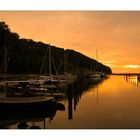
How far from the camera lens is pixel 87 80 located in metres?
24.5

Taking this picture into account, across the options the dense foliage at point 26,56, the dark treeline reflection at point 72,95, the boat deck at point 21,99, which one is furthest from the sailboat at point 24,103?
the dense foliage at point 26,56

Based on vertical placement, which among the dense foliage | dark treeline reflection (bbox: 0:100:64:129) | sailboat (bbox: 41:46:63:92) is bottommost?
dark treeline reflection (bbox: 0:100:64:129)

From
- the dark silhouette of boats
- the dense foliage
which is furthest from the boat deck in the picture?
the dense foliage

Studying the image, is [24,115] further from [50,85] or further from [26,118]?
[50,85]

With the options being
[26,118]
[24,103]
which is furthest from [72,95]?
[26,118]

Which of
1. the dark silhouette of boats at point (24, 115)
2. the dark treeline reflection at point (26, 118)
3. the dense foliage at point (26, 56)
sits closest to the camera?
the dark treeline reflection at point (26, 118)

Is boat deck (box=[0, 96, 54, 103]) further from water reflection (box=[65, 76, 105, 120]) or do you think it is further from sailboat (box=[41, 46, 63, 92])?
sailboat (box=[41, 46, 63, 92])

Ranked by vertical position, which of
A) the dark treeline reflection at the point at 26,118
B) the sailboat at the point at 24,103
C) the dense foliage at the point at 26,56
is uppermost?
the dense foliage at the point at 26,56

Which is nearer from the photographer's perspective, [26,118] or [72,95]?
[26,118]

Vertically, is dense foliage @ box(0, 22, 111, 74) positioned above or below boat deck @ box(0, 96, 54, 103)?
above

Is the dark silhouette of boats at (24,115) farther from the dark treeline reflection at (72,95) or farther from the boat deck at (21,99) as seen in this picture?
the dark treeline reflection at (72,95)

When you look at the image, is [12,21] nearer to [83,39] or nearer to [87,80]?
[83,39]
